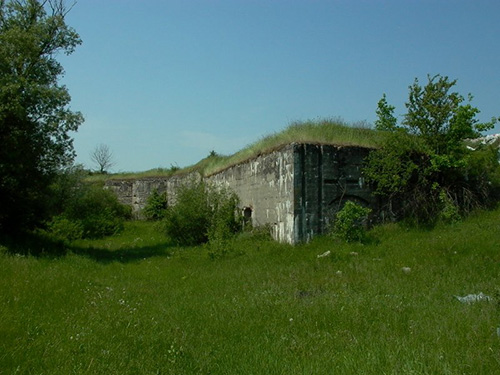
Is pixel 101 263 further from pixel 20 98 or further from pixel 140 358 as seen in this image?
pixel 140 358

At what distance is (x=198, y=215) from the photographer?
51.1ft

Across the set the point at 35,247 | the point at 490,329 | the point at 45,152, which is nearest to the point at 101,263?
the point at 35,247

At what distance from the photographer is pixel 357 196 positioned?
39.7 ft

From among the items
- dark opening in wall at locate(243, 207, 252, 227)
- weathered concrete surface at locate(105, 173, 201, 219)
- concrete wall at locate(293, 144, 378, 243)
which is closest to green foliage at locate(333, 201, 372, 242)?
concrete wall at locate(293, 144, 378, 243)

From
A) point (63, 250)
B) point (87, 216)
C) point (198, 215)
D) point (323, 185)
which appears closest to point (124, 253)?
point (63, 250)

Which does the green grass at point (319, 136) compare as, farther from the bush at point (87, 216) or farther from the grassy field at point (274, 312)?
the bush at point (87, 216)

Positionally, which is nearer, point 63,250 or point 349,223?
point 349,223

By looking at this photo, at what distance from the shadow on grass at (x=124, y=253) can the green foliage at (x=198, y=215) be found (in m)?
0.77

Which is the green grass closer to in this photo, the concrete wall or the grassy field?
the concrete wall

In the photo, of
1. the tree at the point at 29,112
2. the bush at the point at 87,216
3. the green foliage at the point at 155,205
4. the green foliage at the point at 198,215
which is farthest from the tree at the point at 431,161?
the green foliage at the point at 155,205

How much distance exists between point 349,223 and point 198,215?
6266mm

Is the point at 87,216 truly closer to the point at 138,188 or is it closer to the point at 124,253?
the point at 124,253

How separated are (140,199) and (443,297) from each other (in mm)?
23637

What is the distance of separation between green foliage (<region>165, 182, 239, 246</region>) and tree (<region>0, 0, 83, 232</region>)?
4.18 metres
